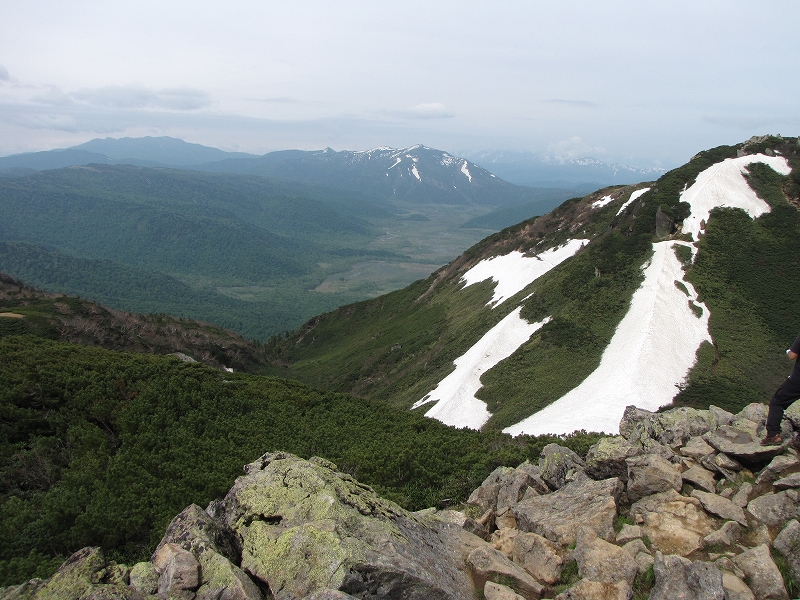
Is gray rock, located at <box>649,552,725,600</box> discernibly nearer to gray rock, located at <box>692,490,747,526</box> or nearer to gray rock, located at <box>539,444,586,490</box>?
gray rock, located at <box>692,490,747,526</box>

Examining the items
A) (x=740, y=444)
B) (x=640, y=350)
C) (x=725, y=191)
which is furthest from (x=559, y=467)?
(x=725, y=191)

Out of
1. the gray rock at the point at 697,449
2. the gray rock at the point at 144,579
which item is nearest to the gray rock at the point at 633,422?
the gray rock at the point at 697,449

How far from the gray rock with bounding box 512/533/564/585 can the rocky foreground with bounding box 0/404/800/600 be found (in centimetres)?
3

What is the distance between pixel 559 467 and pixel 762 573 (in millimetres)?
6379

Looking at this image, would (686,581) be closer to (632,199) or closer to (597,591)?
(597,591)

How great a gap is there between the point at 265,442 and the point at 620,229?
159 ft

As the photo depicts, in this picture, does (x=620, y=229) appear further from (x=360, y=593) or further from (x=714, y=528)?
(x=360, y=593)

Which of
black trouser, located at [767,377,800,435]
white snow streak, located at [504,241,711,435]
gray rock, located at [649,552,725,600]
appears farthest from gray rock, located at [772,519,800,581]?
white snow streak, located at [504,241,711,435]

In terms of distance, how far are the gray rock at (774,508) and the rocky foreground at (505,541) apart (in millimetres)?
25

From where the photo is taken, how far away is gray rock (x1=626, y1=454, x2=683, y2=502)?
11781mm

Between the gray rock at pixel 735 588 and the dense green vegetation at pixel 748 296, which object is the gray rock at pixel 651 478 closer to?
the gray rock at pixel 735 588

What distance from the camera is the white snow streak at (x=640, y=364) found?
95.1ft

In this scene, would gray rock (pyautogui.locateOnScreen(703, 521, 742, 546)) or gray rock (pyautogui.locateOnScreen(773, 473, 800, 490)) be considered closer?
gray rock (pyautogui.locateOnScreen(703, 521, 742, 546))

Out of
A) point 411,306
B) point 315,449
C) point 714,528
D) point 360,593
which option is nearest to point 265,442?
point 315,449
